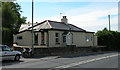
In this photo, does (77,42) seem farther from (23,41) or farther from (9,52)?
(9,52)

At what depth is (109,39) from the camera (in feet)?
116

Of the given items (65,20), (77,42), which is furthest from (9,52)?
(65,20)

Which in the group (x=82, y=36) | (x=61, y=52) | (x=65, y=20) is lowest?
(x=61, y=52)

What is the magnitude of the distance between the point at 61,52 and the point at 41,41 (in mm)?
4311

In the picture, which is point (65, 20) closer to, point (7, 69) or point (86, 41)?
point (86, 41)

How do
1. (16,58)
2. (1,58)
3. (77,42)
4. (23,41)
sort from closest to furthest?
(1,58)
(16,58)
(23,41)
(77,42)

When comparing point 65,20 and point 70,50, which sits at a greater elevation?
point 65,20

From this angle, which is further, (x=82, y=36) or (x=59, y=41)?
(x=82, y=36)

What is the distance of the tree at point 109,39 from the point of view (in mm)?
35312

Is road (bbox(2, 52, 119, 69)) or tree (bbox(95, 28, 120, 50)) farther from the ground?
tree (bbox(95, 28, 120, 50))

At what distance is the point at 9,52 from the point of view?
14672 millimetres

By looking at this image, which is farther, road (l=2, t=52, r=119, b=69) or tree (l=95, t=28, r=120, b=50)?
tree (l=95, t=28, r=120, b=50)

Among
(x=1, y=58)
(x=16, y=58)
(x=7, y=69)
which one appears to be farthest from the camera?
(x=16, y=58)

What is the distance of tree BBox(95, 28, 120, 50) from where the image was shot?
3531cm
